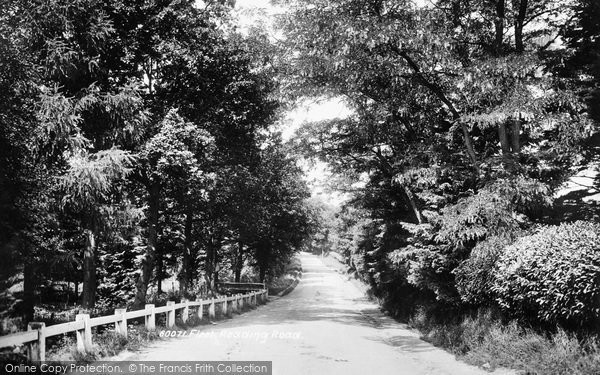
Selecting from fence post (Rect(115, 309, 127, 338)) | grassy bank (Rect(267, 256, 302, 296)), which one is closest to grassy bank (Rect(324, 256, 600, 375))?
fence post (Rect(115, 309, 127, 338))

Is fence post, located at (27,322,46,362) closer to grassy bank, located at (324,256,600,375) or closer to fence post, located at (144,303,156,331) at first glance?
fence post, located at (144,303,156,331)

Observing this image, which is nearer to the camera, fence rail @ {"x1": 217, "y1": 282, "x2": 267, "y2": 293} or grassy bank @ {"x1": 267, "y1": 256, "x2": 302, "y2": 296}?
fence rail @ {"x1": 217, "y1": 282, "x2": 267, "y2": 293}

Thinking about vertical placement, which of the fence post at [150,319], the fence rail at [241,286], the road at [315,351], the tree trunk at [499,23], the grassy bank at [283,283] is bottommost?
the grassy bank at [283,283]

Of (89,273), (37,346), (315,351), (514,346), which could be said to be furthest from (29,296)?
(514,346)

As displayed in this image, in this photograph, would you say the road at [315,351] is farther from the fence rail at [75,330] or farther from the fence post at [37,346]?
the fence post at [37,346]

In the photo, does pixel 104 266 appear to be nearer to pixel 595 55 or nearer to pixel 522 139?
pixel 522 139

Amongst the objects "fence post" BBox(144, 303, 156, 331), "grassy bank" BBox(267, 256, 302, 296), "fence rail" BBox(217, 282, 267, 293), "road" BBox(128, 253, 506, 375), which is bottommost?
"grassy bank" BBox(267, 256, 302, 296)

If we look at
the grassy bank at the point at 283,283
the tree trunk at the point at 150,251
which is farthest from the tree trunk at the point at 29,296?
the grassy bank at the point at 283,283

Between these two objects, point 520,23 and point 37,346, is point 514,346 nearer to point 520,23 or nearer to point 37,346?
point 37,346

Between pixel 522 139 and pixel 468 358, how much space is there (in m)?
8.06

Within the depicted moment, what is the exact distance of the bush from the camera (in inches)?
269

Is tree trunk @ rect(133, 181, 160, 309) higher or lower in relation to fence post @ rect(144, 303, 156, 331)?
higher

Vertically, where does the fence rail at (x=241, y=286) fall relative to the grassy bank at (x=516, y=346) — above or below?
below

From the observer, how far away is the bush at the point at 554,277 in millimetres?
6844
